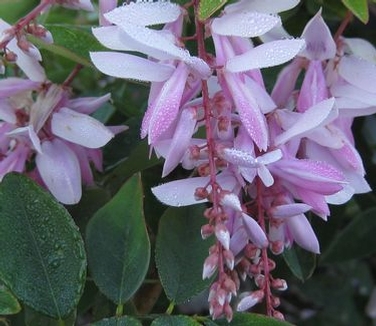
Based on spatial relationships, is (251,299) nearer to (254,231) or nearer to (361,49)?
(254,231)

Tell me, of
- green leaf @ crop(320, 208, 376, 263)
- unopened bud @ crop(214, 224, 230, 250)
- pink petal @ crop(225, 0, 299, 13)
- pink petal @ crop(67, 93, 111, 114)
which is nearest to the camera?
unopened bud @ crop(214, 224, 230, 250)

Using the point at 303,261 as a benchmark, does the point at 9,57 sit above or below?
above

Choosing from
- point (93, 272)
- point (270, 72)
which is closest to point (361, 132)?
point (270, 72)

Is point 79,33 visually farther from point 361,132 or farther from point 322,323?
point 322,323

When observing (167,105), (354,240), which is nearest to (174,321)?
(167,105)

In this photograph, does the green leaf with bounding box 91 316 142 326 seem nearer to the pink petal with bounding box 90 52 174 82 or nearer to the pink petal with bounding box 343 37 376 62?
the pink petal with bounding box 90 52 174 82

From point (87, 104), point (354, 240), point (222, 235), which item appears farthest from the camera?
point (354, 240)

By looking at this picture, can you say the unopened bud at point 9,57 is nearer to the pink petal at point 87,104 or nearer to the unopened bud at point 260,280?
the pink petal at point 87,104

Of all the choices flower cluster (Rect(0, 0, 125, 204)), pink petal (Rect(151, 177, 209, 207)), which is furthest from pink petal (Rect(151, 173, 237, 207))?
flower cluster (Rect(0, 0, 125, 204))
